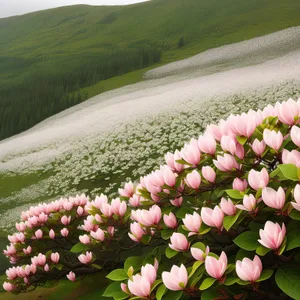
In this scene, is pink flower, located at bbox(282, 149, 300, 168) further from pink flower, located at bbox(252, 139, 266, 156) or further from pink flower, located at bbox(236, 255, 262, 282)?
pink flower, located at bbox(236, 255, 262, 282)

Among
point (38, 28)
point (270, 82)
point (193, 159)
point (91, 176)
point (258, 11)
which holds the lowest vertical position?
point (91, 176)

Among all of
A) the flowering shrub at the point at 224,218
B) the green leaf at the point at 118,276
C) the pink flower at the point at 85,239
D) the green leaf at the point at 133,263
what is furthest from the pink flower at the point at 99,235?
the green leaf at the point at 118,276

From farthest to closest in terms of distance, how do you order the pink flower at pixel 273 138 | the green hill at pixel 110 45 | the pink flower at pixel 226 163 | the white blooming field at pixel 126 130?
the green hill at pixel 110 45 → the white blooming field at pixel 126 130 → the pink flower at pixel 226 163 → the pink flower at pixel 273 138

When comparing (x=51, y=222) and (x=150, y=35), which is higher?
(x=150, y=35)

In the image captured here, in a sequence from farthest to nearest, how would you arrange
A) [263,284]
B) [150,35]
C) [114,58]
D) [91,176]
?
[150,35], [114,58], [91,176], [263,284]

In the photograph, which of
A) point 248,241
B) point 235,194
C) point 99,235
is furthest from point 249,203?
point 99,235

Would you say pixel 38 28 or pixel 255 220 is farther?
pixel 38 28

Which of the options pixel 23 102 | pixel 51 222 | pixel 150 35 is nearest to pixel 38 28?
pixel 150 35

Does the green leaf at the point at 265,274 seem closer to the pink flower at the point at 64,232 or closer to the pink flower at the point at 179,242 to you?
the pink flower at the point at 179,242

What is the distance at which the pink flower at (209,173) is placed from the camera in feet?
9.65

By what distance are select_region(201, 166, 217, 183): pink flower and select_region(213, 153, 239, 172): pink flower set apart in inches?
3.2

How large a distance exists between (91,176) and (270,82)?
11566 millimetres

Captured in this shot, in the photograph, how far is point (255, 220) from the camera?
8.53 ft

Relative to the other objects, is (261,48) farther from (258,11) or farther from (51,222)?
(51,222)
